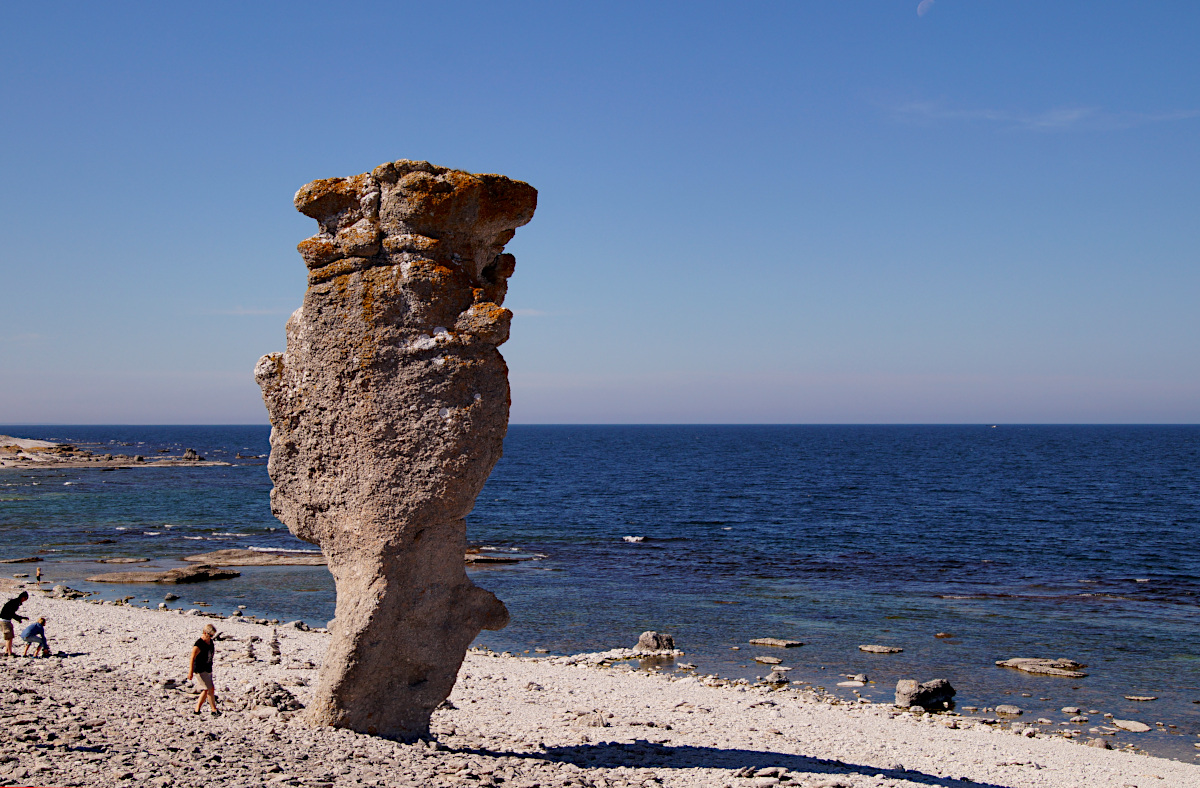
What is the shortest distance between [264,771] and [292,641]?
12461 mm

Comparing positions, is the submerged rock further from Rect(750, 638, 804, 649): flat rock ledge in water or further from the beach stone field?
Rect(750, 638, 804, 649): flat rock ledge in water

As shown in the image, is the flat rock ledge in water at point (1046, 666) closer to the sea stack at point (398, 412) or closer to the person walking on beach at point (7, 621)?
the sea stack at point (398, 412)

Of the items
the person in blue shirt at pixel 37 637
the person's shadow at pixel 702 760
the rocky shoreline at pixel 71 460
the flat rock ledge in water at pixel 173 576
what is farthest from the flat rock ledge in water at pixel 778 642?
the rocky shoreline at pixel 71 460

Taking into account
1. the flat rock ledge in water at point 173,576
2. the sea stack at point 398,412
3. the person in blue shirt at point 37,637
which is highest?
the sea stack at point 398,412

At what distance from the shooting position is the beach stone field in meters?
9.25

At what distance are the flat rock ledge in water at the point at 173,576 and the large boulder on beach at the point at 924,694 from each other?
23867mm

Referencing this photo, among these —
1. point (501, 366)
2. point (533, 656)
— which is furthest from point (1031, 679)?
point (501, 366)

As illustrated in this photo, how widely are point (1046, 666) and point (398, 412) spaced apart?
60.3 feet

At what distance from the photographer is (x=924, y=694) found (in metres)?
18.1

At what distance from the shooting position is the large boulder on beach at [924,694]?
59.0ft

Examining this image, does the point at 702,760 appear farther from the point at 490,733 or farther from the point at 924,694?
the point at 924,694

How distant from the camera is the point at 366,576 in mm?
10633

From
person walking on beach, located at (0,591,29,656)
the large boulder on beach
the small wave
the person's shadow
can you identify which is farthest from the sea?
the person's shadow

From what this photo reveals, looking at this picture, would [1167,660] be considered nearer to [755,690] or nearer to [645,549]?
[755,690]
